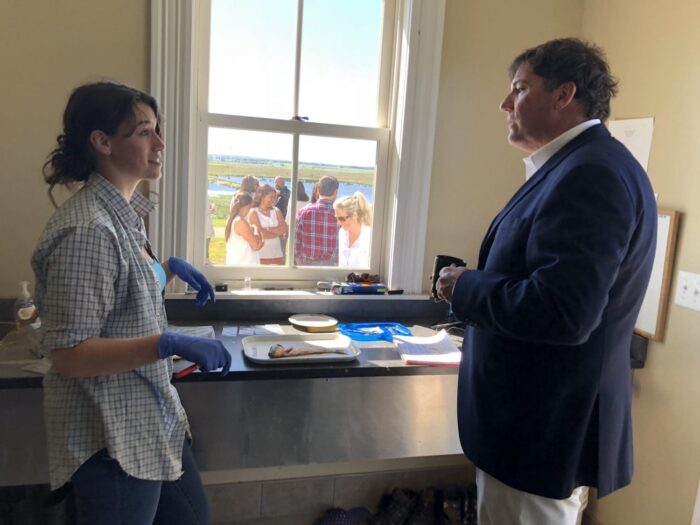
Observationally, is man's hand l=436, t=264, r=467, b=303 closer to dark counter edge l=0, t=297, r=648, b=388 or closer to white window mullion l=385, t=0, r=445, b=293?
dark counter edge l=0, t=297, r=648, b=388

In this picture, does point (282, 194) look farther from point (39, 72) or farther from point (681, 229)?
point (681, 229)

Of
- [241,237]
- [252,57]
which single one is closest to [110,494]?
[241,237]

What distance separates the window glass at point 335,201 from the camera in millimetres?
2021

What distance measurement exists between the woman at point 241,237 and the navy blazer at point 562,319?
44.1 inches

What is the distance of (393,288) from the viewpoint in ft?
6.80

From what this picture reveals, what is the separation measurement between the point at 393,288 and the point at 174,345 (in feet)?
4.07

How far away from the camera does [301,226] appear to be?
205 centimetres

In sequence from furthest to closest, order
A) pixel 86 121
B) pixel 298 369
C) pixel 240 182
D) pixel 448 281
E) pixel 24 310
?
pixel 240 182 < pixel 24 310 < pixel 298 369 < pixel 448 281 < pixel 86 121

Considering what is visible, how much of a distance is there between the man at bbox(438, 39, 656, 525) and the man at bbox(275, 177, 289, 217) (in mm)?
1017

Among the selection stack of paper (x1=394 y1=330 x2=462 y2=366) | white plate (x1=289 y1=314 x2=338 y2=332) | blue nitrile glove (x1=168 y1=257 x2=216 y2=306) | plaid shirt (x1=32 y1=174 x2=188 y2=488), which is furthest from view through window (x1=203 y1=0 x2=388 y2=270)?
plaid shirt (x1=32 y1=174 x2=188 y2=488)

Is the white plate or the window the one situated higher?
the window

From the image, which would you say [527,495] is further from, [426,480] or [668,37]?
[668,37]

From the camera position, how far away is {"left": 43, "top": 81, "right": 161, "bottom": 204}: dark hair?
99cm

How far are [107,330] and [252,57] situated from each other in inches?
51.5
